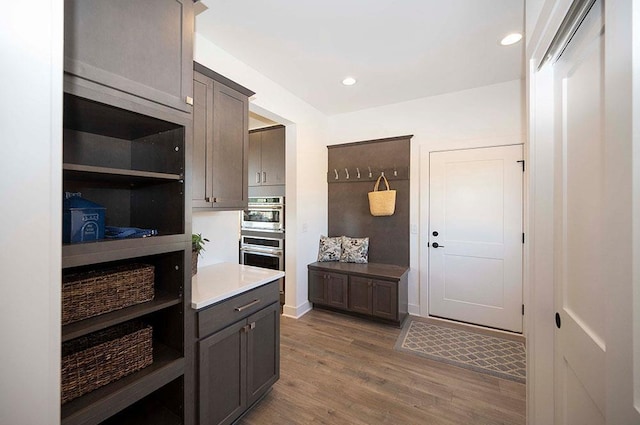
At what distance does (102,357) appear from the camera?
1133 mm

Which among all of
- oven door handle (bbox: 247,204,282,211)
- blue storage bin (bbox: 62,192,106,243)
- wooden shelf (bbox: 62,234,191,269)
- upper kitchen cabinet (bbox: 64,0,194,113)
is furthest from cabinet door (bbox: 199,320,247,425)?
oven door handle (bbox: 247,204,282,211)

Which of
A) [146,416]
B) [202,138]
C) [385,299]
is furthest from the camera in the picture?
[385,299]

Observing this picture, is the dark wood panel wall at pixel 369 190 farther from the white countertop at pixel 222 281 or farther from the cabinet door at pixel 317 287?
the white countertop at pixel 222 281

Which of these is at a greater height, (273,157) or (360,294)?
(273,157)

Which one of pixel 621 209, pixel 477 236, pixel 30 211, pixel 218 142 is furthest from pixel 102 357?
pixel 477 236

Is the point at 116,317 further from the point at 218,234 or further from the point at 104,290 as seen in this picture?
the point at 218,234

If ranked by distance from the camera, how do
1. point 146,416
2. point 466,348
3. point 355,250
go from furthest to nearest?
point 355,250 → point 466,348 → point 146,416

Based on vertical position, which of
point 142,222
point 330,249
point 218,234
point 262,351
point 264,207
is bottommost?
point 262,351

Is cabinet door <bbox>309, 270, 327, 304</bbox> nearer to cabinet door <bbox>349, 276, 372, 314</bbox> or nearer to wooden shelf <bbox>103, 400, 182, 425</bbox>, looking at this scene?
cabinet door <bbox>349, 276, 372, 314</bbox>

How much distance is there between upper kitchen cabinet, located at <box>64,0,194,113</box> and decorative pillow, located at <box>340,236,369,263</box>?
271 cm

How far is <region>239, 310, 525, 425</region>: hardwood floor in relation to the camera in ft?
5.72

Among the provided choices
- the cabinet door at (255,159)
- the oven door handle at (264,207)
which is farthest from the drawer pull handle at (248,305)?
the cabinet door at (255,159)

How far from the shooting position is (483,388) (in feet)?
6.64

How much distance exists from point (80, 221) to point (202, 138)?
0.88 m
